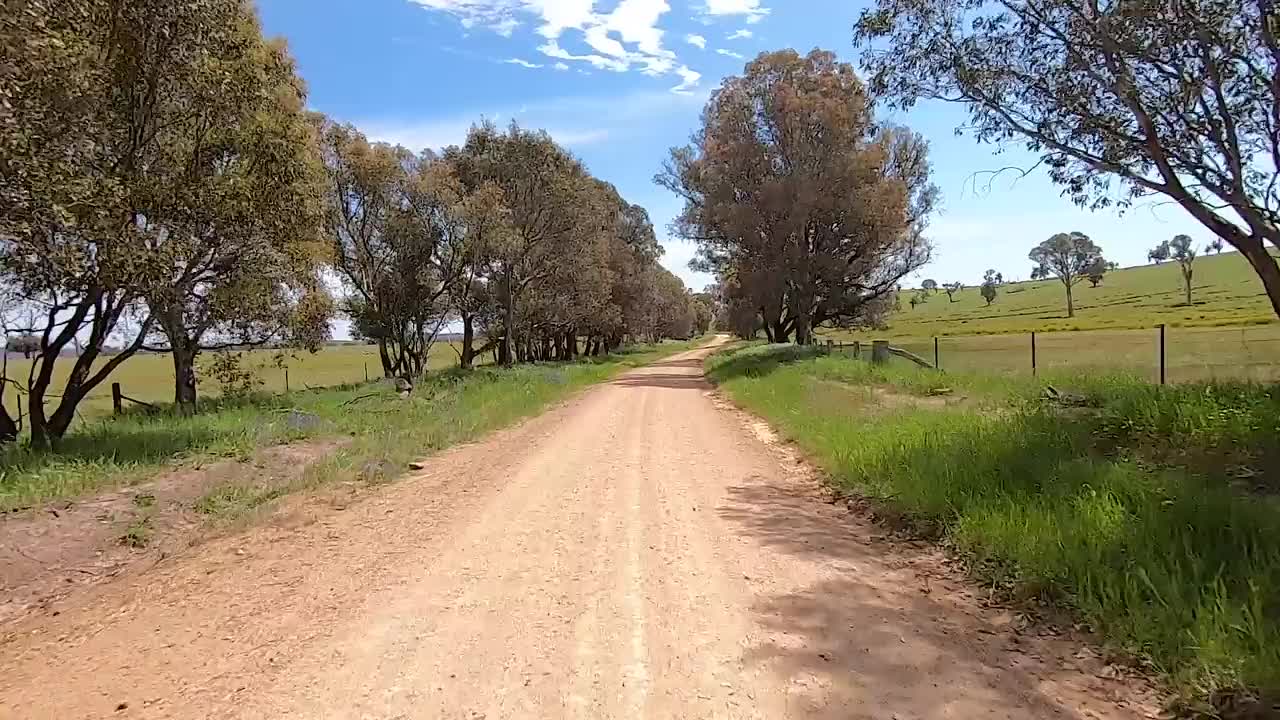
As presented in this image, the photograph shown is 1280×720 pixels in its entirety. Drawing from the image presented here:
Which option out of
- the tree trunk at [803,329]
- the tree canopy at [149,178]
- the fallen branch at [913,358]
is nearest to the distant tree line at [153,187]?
the tree canopy at [149,178]

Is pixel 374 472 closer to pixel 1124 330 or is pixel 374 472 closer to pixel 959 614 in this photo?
pixel 959 614

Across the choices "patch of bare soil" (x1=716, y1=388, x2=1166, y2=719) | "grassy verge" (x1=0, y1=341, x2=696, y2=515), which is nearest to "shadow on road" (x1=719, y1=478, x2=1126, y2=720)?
"patch of bare soil" (x1=716, y1=388, x2=1166, y2=719)

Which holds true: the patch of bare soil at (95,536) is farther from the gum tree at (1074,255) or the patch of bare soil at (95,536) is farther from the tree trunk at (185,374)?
the gum tree at (1074,255)

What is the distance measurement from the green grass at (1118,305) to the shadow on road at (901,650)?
43.3 m

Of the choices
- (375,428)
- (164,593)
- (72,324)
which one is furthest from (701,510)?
(72,324)

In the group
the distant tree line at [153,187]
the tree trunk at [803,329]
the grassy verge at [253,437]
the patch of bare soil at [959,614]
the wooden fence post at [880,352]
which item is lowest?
the patch of bare soil at [959,614]

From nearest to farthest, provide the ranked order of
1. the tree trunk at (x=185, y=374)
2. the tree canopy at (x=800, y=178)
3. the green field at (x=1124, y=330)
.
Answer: the tree trunk at (x=185, y=374), the green field at (x=1124, y=330), the tree canopy at (x=800, y=178)

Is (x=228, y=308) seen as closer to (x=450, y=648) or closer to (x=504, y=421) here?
(x=504, y=421)

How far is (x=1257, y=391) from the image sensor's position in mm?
9906

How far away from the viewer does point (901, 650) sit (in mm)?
4430

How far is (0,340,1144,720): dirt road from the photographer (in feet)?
12.6

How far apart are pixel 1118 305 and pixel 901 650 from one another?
9006 cm

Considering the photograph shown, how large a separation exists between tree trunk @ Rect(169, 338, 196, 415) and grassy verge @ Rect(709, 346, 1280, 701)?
13.0 m

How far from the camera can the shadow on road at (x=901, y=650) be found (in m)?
3.79
